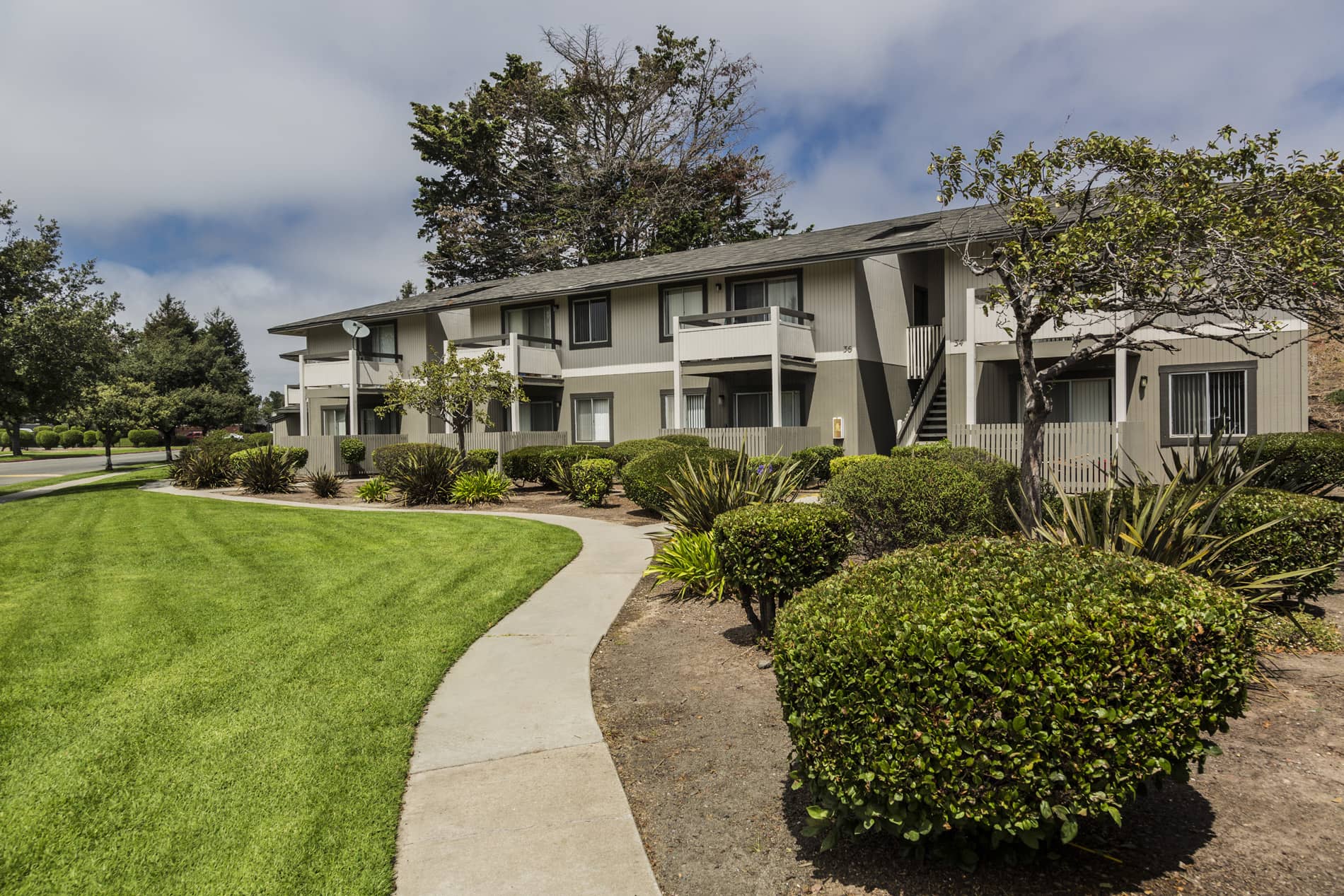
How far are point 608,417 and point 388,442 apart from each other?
9.28 m

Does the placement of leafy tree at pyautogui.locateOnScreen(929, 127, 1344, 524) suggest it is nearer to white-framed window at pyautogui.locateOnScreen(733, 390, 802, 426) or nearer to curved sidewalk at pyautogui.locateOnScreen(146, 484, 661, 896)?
curved sidewalk at pyautogui.locateOnScreen(146, 484, 661, 896)

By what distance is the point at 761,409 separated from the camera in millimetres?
23938

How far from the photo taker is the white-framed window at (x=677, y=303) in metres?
24.7

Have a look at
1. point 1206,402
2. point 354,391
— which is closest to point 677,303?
point 354,391

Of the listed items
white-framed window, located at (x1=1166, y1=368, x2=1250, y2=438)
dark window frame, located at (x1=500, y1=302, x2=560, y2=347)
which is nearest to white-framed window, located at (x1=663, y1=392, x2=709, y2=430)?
dark window frame, located at (x1=500, y1=302, x2=560, y2=347)

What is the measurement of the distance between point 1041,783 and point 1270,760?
2.35 m

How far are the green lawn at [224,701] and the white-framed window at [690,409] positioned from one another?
517 inches

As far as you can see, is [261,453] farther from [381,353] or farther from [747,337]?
[747,337]

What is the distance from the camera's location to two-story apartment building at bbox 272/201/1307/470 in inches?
706

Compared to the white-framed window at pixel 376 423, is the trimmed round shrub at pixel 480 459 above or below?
below

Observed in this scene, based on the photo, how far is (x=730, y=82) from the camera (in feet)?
136

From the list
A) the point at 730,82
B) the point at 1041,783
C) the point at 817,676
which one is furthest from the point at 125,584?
the point at 730,82

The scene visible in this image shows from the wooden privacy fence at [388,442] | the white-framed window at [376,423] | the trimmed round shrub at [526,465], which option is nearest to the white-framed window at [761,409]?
the trimmed round shrub at [526,465]

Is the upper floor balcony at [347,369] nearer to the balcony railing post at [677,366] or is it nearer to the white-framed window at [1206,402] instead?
the balcony railing post at [677,366]
